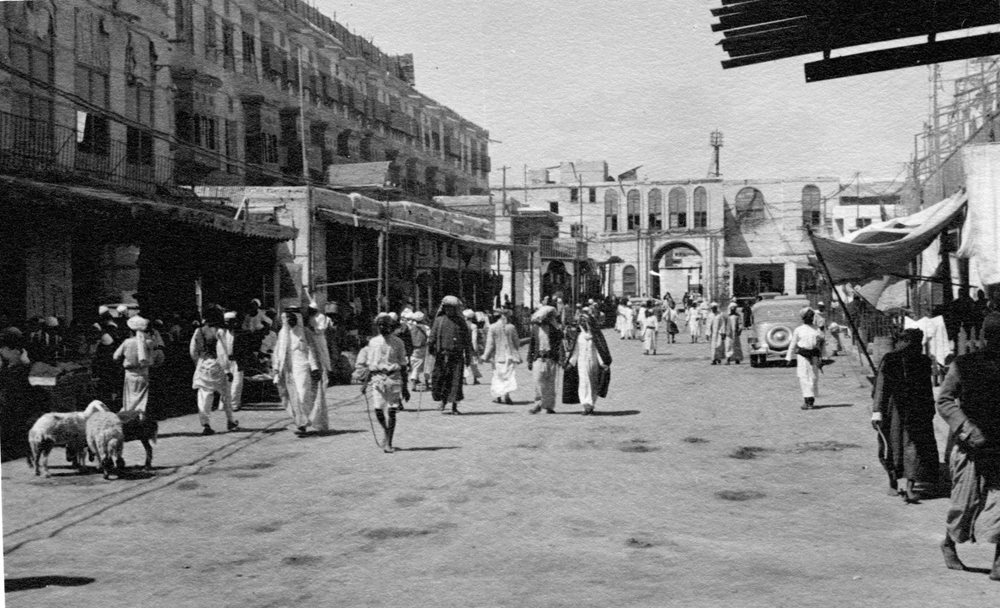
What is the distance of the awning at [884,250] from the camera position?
10016mm

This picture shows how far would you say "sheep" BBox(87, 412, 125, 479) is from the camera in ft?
29.4

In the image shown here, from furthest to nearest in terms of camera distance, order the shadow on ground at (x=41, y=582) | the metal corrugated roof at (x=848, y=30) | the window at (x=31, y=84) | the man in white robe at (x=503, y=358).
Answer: the window at (x=31, y=84)
the man in white robe at (x=503, y=358)
the metal corrugated roof at (x=848, y=30)
the shadow on ground at (x=41, y=582)

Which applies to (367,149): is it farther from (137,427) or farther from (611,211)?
(137,427)

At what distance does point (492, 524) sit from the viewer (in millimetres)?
7027

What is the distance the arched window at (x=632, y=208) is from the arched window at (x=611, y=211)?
0.82m

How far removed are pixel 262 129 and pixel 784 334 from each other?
16636 mm

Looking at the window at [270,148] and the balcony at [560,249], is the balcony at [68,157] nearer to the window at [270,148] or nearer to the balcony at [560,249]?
the window at [270,148]

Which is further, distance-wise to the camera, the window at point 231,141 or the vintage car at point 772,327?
the window at point 231,141

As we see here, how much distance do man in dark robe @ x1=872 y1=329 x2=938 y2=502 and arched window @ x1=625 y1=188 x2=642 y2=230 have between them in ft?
194

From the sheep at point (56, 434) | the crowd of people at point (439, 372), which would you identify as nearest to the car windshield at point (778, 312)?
the crowd of people at point (439, 372)

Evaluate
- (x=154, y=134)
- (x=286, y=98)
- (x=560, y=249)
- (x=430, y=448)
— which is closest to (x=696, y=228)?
(x=560, y=249)

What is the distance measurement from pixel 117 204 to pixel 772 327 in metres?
14.9

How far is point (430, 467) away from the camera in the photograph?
372 inches

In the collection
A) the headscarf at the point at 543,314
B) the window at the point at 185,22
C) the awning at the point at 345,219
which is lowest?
the headscarf at the point at 543,314
